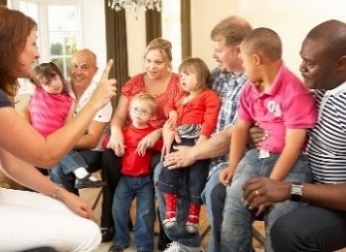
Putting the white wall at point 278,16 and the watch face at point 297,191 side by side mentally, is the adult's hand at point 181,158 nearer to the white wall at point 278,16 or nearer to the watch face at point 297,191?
the watch face at point 297,191

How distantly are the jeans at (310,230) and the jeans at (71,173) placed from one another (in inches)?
58.3

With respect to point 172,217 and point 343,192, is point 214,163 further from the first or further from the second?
point 343,192

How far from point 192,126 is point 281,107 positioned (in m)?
0.69

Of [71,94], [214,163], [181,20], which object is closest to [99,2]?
[181,20]

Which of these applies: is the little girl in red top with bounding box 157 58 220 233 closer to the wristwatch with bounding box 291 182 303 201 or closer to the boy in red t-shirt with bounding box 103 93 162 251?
the boy in red t-shirt with bounding box 103 93 162 251

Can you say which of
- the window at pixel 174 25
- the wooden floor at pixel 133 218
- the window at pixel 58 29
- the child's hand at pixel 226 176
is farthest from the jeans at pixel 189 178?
the window at pixel 174 25

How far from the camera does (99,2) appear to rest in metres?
5.44

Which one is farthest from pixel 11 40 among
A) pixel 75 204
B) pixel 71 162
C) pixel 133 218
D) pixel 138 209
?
pixel 133 218

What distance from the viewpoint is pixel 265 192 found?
155 cm

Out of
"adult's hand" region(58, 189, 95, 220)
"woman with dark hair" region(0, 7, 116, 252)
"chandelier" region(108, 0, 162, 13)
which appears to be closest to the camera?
"woman with dark hair" region(0, 7, 116, 252)

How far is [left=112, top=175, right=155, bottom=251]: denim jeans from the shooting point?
257 cm

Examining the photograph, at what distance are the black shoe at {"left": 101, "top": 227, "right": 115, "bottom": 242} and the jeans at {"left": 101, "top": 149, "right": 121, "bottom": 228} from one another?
2cm

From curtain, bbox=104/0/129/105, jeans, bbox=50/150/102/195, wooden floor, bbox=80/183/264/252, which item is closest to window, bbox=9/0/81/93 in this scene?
curtain, bbox=104/0/129/105

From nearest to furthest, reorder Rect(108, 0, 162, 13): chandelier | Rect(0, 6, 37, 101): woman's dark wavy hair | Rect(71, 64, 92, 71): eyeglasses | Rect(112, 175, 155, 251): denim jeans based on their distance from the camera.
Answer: Rect(0, 6, 37, 101): woman's dark wavy hair
Rect(112, 175, 155, 251): denim jeans
Rect(71, 64, 92, 71): eyeglasses
Rect(108, 0, 162, 13): chandelier
